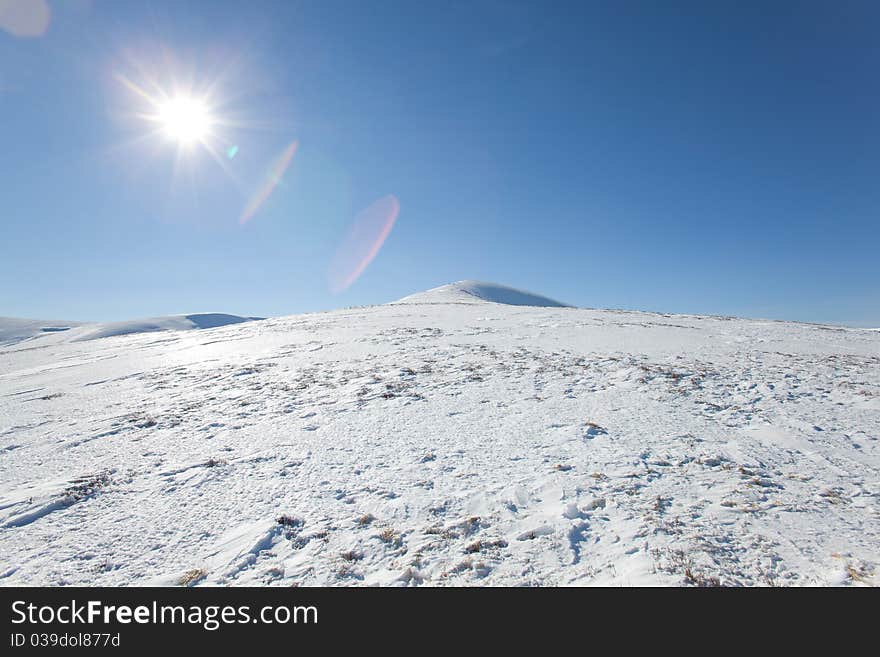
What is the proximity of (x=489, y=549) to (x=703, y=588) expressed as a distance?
7.07 ft

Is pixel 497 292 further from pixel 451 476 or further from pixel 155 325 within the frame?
pixel 155 325

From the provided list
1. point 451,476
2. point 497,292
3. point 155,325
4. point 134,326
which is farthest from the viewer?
point 155,325

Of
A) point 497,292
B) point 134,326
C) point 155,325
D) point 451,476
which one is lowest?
point 451,476

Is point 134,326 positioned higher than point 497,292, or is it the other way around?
point 134,326

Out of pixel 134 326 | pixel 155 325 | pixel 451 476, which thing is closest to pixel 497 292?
pixel 451 476

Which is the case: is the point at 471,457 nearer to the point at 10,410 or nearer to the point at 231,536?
the point at 231,536

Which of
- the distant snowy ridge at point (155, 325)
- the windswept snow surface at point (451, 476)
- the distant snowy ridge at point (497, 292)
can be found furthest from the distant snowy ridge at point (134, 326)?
the windswept snow surface at point (451, 476)

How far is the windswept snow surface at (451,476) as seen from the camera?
414cm

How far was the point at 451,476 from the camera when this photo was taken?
610cm

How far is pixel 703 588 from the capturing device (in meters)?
3.67

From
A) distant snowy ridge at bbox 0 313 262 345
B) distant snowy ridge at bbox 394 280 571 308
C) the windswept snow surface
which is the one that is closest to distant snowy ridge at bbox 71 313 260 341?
distant snowy ridge at bbox 0 313 262 345

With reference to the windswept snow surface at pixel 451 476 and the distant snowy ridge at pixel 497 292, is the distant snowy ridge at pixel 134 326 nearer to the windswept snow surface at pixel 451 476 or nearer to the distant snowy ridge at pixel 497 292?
the distant snowy ridge at pixel 497 292

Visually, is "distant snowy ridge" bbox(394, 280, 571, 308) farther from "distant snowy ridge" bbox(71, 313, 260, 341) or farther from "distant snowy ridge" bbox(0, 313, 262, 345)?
"distant snowy ridge" bbox(0, 313, 262, 345)
